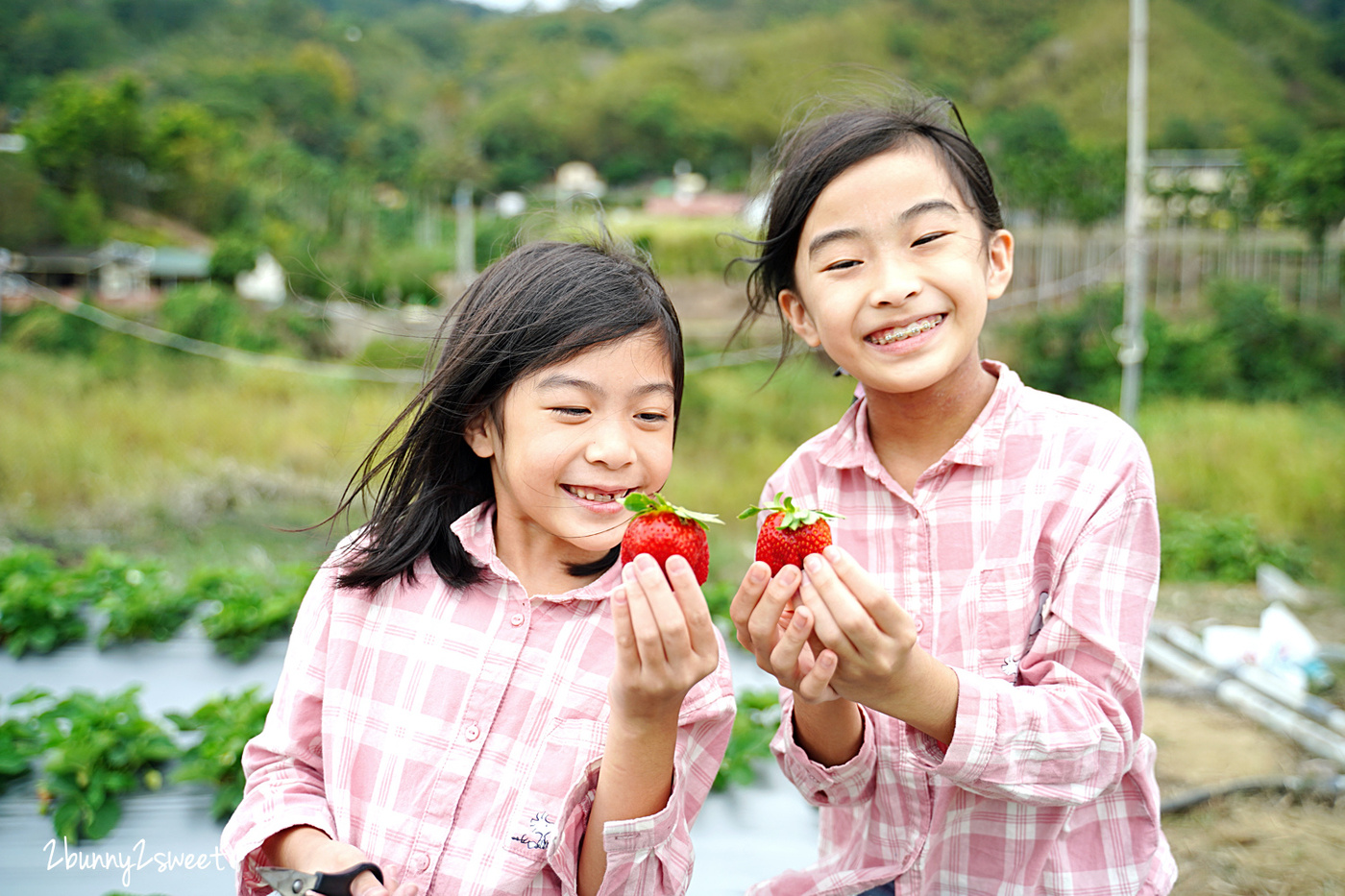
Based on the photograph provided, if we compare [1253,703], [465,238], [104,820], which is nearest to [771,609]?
[104,820]

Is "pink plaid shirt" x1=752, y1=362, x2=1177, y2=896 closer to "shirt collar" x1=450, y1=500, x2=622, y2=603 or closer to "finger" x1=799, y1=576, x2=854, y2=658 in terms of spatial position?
"finger" x1=799, y1=576, x2=854, y2=658

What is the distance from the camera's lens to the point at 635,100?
4922cm

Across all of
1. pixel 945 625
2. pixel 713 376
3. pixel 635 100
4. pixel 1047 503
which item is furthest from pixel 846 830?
pixel 635 100

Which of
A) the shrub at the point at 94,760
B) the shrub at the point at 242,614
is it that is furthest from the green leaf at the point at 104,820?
the shrub at the point at 242,614

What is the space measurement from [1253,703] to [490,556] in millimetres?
4200

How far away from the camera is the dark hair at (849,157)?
1.55 m

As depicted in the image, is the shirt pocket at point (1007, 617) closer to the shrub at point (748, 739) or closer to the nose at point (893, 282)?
the nose at point (893, 282)

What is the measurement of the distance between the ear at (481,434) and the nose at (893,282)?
63 cm

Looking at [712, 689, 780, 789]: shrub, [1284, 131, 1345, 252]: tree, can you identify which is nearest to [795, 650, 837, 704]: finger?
[712, 689, 780, 789]: shrub

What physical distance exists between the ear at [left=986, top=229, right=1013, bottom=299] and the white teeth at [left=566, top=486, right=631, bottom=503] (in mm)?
732

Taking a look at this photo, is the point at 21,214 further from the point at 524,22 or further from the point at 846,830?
the point at 524,22

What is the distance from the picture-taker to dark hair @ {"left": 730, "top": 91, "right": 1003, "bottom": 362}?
1.55m

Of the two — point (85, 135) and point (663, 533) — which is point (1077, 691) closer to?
point (663, 533)

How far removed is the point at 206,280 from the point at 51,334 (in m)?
4.45
